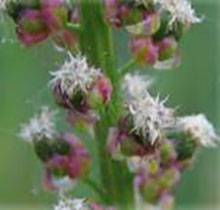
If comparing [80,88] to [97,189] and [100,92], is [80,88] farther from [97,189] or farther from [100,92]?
[97,189]

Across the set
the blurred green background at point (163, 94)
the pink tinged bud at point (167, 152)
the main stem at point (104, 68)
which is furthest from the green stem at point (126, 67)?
the blurred green background at point (163, 94)

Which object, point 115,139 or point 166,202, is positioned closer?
point 115,139

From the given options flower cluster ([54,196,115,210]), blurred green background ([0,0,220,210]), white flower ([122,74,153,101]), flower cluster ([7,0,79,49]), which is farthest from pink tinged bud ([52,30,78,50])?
blurred green background ([0,0,220,210])

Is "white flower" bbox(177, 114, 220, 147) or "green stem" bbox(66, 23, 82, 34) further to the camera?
"white flower" bbox(177, 114, 220, 147)

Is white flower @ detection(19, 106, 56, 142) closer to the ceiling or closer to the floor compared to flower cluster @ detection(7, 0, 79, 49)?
closer to the floor

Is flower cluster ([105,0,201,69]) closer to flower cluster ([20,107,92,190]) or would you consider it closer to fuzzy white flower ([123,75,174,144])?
fuzzy white flower ([123,75,174,144])

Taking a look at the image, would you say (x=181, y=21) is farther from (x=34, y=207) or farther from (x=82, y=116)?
(x=34, y=207)

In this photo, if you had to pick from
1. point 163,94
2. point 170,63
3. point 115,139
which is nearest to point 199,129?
point 170,63

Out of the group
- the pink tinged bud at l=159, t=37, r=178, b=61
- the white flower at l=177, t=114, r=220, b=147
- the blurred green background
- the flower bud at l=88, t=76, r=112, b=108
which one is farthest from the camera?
the blurred green background
